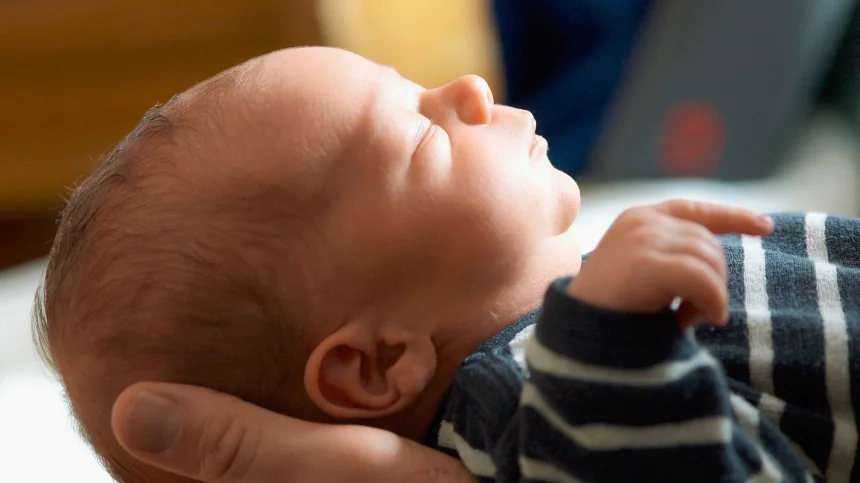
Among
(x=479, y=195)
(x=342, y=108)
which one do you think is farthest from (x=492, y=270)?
(x=342, y=108)

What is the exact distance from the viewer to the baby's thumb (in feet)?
1.83

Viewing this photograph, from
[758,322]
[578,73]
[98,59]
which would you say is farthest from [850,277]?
[98,59]

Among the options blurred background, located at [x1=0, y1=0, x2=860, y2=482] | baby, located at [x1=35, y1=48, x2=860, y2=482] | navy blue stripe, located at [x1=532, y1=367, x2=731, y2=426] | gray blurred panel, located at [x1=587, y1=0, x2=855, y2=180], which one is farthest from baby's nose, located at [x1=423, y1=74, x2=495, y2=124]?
gray blurred panel, located at [x1=587, y1=0, x2=855, y2=180]

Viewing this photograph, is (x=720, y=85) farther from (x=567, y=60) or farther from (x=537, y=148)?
(x=537, y=148)

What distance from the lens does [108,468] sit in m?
0.68

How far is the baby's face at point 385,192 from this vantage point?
1.97ft

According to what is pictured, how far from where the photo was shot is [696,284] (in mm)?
462

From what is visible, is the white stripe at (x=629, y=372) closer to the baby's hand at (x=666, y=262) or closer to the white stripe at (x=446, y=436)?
the baby's hand at (x=666, y=262)

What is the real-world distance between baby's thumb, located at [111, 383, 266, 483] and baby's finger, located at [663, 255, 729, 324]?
298mm

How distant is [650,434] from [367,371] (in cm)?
23

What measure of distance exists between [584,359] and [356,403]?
21 cm

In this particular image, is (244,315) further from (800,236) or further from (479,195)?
(800,236)

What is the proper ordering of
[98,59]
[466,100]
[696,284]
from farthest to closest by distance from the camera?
1. [98,59]
2. [466,100]
3. [696,284]

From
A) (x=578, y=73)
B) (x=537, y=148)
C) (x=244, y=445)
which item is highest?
(x=537, y=148)
